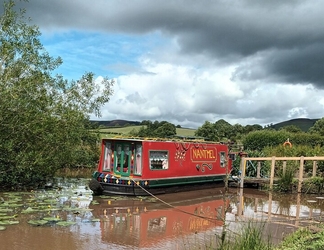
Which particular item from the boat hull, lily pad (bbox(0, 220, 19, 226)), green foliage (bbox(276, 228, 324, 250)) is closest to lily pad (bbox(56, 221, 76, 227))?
lily pad (bbox(0, 220, 19, 226))

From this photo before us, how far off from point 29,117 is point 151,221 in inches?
215

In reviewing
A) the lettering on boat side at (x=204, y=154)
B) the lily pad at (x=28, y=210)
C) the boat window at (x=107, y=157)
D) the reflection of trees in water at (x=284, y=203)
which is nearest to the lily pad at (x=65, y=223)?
the lily pad at (x=28, y=210)

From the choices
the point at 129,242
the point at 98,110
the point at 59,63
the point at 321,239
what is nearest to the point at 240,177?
the point at 98,110

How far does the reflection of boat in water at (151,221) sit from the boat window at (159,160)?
1607mm

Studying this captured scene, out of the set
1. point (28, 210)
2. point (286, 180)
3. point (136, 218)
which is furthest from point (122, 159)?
point (286, 180)

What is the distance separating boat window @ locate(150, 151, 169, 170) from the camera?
1226cm

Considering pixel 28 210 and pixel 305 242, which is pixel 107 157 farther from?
pixel 305 242

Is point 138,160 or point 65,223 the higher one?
point 138,160

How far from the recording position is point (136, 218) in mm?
8805

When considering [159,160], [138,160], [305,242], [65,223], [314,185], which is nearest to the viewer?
[305,242]

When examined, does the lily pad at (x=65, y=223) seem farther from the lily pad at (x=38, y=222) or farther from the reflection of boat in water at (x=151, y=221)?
the reflection of boat in water at (x=151, y=221)

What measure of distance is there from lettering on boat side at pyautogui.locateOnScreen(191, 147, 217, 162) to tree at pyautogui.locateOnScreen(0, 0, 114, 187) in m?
4.24

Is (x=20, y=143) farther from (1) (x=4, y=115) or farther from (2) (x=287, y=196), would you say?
(2) (x=287, y=196)

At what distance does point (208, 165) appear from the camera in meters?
15.2
